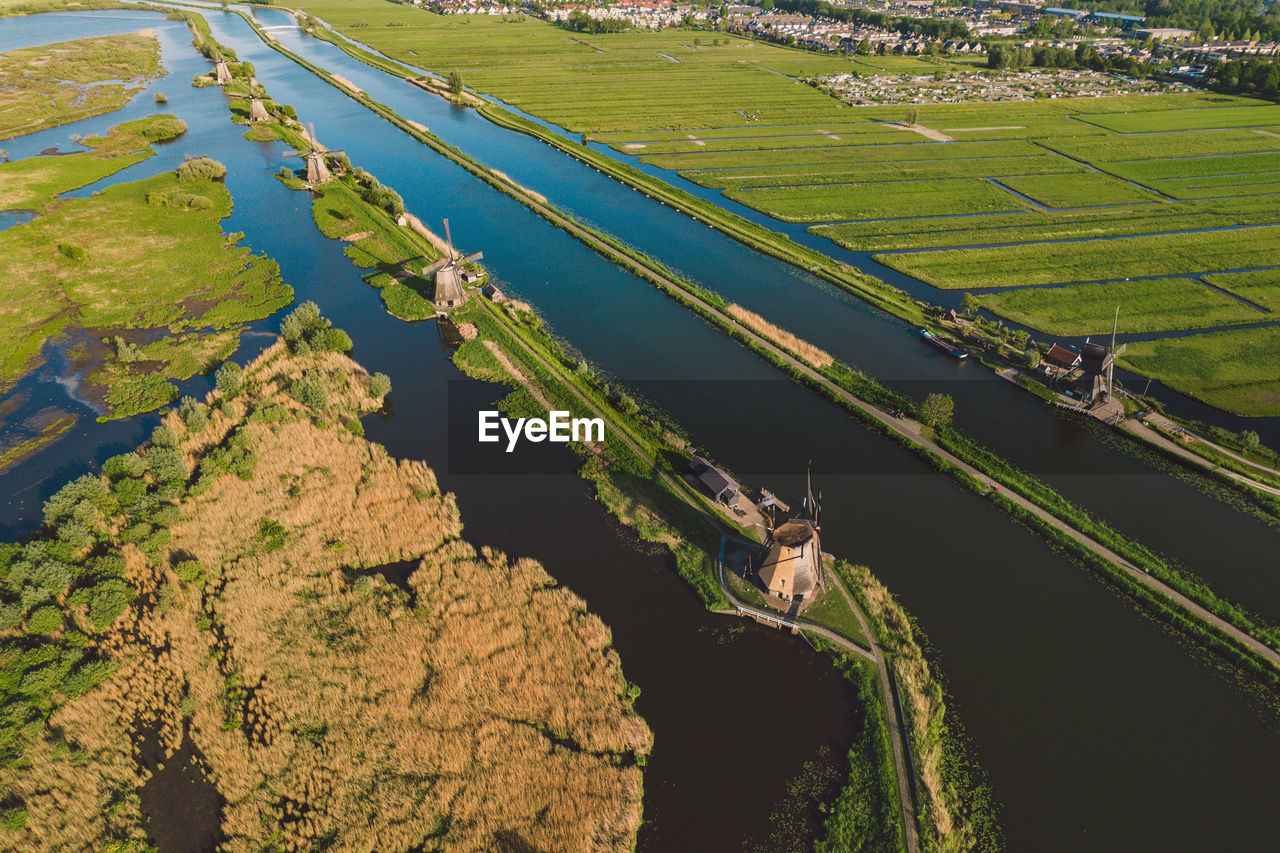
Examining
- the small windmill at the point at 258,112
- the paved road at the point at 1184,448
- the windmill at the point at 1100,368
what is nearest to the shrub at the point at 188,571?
the windmill at the point at 1100,368

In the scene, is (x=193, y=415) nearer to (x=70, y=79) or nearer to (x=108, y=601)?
(x=108, y=601)

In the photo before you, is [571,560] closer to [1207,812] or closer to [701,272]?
[1207,812]

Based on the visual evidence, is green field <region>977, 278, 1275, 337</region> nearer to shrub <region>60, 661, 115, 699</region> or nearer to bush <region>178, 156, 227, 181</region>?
shrub <region>60, 661, 115, 699</region>

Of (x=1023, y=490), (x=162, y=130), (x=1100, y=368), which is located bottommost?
(x=1023, y=490)

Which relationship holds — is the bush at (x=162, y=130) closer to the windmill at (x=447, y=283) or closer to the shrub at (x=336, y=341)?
the windmill at (x=447, y=283)

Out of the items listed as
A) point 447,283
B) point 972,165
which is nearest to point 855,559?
point 447,283

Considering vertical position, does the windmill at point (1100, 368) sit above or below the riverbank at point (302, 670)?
above
